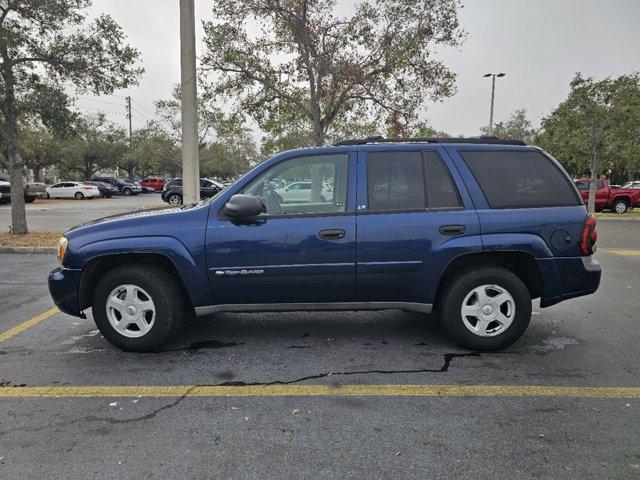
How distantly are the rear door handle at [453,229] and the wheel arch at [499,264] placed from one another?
0.20 meters

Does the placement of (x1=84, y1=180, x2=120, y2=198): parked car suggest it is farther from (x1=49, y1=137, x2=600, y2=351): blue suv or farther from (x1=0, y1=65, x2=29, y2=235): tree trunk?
(x1=49, y1=137, x2=600, y2=351): blue suv

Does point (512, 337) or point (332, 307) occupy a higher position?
point (332, 307)

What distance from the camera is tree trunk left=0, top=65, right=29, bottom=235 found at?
9.57m

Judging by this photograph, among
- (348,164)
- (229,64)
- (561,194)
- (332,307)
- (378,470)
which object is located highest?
(229,64)

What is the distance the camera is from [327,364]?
12.5 ft

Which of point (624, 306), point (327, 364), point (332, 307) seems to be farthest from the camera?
point (624, 306)

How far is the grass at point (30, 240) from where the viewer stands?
960 centimetres

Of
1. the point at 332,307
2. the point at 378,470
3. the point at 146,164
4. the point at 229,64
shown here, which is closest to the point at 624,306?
the point at 332,307

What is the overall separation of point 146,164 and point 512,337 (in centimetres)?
5876

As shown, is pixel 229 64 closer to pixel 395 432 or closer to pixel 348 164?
pixel 348 164

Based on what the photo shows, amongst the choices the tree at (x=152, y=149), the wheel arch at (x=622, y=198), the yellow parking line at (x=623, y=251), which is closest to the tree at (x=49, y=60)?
the yellow parking line at (x=623, y=251)

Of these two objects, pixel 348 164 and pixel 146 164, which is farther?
pixel 146 164

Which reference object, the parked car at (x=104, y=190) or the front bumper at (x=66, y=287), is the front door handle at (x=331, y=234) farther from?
the parked car at (x=104, y=190)

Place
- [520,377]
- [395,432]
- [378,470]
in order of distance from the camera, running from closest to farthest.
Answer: [378,470], [395,432], [520,377]
